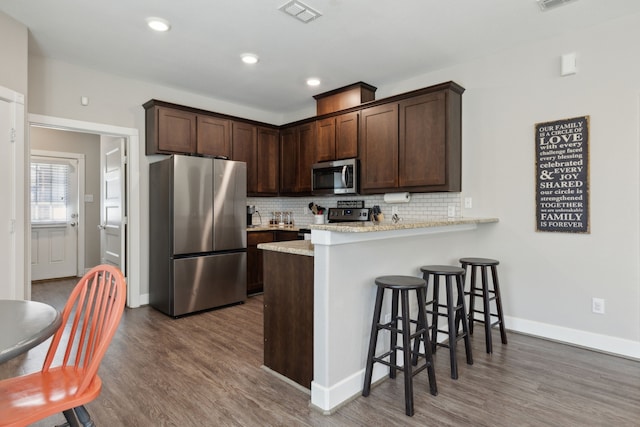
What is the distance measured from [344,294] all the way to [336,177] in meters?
2.47

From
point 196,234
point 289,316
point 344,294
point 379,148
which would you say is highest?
point 379,148

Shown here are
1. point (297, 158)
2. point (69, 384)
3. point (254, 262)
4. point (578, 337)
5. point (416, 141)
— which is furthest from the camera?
point (297, 158)

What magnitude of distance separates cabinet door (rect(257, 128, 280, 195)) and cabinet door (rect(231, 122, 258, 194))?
72 millimetres

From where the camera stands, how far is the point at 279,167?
211 inches

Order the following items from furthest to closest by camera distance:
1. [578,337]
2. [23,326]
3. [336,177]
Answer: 1. [336,177]
2. [578,337]
3. [23,326]

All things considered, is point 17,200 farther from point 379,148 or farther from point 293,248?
point 379,148

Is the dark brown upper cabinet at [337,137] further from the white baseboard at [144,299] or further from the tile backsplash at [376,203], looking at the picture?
the white baseboard at [144,299]

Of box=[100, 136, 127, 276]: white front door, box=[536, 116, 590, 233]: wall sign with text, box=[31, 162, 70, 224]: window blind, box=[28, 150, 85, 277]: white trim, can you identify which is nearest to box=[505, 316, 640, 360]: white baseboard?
box=[536, 116, 590, 233]: wall sign with text

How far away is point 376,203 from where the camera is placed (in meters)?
4.54

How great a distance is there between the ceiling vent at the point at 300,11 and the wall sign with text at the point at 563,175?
2172mm

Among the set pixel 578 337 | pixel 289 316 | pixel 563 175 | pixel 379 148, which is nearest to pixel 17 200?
pixel 289 316

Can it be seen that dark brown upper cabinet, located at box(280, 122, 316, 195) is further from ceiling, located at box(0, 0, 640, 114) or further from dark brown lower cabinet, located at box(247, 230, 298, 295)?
ceiling, located at box(0, 0, 640, 114)

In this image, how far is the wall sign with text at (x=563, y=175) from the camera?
300 cm

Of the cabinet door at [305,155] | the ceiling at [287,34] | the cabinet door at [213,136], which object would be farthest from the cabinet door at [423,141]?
the cabinet door at [213,136]
